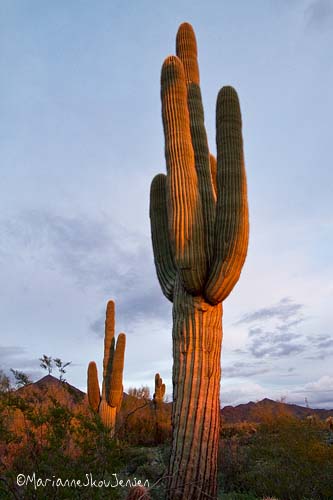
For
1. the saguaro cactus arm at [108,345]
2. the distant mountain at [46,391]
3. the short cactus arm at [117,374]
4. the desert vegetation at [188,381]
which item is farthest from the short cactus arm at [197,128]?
the saguaro cactus arm at [108,345]

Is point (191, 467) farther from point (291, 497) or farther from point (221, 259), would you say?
point (291, 497)

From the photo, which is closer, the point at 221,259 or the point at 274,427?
the point at 221,259

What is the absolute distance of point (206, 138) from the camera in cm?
734

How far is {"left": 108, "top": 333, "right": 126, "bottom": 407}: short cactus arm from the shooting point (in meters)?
14.7

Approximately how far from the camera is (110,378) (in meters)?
15.0

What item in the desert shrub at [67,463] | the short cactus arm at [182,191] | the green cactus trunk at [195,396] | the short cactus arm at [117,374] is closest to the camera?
the desert shrub at [67,463]

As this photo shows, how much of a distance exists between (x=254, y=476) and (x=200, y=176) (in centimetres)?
525

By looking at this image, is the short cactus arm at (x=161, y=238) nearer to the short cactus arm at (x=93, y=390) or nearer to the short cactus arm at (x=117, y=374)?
the short cactus arm at (x=117, y=374)

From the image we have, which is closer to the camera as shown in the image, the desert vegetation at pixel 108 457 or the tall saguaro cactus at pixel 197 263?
the desert vegetation at pixel 108 457

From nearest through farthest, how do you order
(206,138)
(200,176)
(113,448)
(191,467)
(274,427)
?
(113,448)
(191,467)
(200,176)
(206,138)
(274,427)

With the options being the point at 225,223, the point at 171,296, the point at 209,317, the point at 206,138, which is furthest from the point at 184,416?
the point at 206,138

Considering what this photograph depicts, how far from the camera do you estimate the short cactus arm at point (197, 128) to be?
6391 mm

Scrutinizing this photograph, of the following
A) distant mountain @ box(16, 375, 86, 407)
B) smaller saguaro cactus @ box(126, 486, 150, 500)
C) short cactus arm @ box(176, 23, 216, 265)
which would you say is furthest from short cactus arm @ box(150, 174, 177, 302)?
smaller saguaro cactus @ box(126, 486, 150, 500)

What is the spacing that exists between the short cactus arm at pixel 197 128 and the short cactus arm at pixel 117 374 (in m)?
9.23
